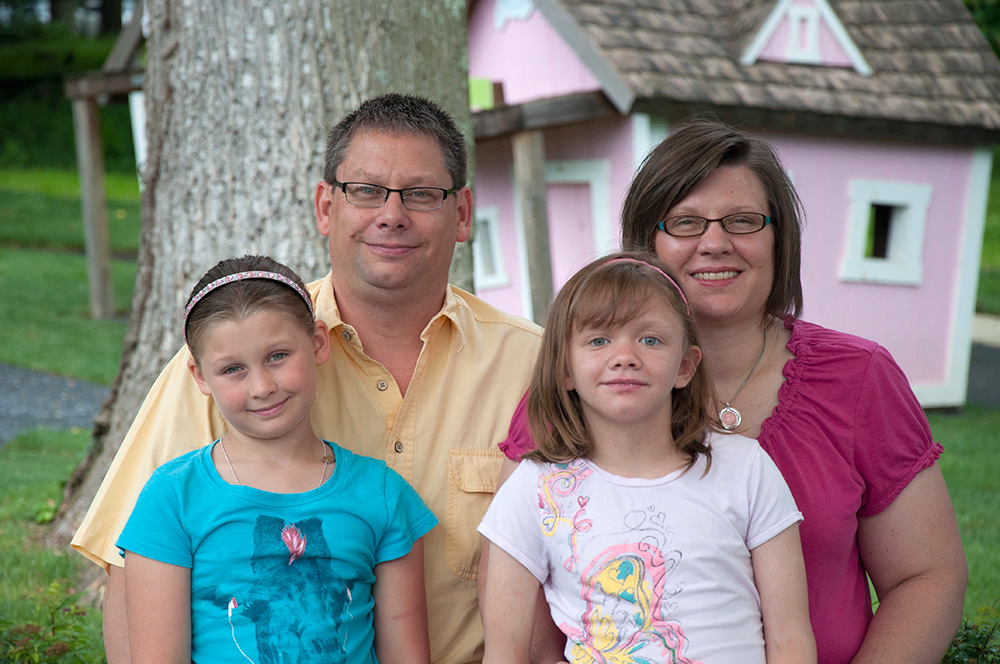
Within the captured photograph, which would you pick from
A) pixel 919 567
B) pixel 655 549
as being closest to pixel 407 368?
pixel 655 549

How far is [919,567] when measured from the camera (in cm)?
241

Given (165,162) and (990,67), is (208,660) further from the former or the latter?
(990,67)

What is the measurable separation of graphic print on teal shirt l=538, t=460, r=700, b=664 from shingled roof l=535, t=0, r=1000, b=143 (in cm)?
616

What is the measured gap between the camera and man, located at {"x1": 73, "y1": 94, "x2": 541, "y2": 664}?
2641 mm

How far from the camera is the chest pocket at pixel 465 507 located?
2.71 meters

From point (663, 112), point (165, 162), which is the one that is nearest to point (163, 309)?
point (165, 162)

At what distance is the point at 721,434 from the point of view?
7.67 feet

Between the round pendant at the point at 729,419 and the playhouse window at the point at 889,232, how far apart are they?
25.5 feet

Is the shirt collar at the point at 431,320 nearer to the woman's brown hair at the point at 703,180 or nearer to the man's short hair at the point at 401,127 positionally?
the man's short hair at the point at 401,127

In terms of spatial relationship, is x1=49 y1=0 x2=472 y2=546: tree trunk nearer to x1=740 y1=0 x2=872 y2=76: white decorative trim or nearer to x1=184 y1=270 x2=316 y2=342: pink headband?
x1=184 y1=270 x2=316 y2=342: pink headband

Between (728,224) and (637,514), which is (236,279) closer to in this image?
→ (637,514)

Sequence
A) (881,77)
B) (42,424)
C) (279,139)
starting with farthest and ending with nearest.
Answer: (881,77) → (42,424) → (279,139)

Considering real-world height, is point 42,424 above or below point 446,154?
below

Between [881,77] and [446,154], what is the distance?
316 inches
